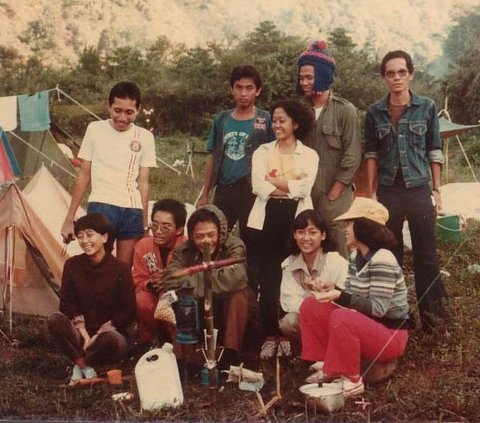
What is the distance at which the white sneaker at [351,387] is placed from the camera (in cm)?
288

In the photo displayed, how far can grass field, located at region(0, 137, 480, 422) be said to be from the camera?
9.19ft

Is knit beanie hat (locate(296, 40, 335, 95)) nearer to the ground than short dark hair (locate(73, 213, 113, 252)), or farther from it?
farther from it

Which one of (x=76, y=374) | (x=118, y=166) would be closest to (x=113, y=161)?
(x=118, y=166)

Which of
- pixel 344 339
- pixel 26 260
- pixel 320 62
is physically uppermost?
pixel 320 62

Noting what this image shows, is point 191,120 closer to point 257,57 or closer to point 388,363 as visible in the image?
point 257,57

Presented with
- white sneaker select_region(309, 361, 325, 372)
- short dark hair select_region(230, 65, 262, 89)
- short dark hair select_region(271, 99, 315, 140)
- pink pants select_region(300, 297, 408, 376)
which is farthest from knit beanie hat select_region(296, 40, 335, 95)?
white sneaker select_region(309, 361, 325, 372)

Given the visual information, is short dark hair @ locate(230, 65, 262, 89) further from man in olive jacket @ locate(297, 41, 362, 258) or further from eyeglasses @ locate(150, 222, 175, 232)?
eyeglasses @ locate(150, 222, 175, 232)

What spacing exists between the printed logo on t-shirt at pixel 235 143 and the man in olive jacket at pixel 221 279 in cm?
54

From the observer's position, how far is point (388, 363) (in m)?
A: 3.09

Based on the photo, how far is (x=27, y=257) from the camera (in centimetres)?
436

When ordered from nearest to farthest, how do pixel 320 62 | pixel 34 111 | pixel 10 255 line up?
1. pixel 320 62
2. pixel 10 255
3. pixel 34 111

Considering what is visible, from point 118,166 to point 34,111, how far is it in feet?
10.8

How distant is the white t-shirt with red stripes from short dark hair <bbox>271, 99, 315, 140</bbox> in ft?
2.53

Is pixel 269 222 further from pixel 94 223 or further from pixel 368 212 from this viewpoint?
pixel 94 223
